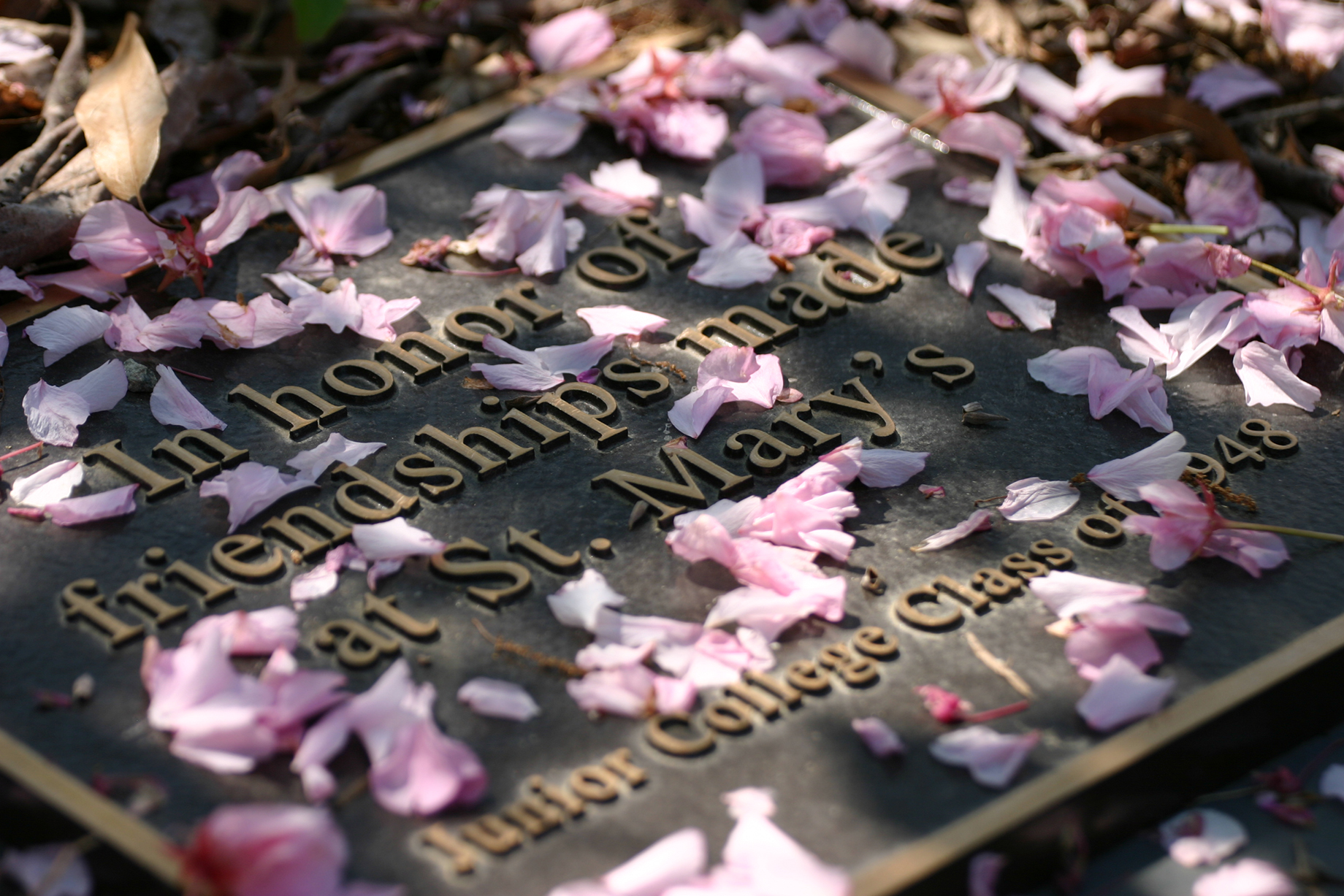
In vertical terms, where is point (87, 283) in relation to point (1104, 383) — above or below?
above

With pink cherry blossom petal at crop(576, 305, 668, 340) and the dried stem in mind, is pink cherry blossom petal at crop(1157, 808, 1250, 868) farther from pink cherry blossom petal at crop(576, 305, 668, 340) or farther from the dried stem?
pink cherry blossom petal at crop(576, 305, 668, 340)

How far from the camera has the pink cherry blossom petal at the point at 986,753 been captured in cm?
140

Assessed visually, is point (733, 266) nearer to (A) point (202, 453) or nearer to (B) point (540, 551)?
(B) point (540, 551)

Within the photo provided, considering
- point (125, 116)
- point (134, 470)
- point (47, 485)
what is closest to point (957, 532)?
point (134, 470)

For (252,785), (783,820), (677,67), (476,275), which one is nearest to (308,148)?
(476,275)

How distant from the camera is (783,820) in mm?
1354

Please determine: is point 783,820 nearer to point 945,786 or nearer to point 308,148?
point 945,786

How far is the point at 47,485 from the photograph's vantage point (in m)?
1.72

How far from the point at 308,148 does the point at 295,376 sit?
78 cm

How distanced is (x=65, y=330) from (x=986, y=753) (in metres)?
1.47

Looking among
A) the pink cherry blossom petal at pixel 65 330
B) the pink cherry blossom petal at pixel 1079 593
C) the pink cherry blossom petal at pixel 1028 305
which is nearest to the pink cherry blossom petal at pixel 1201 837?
the pink cherry blossom petal at pixel 1079 593

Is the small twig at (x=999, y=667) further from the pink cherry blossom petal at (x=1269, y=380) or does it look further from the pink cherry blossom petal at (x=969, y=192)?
the pink cherry blossom petal at (x=969, y=192)

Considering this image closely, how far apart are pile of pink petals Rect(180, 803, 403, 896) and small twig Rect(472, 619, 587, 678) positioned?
35 centimetres

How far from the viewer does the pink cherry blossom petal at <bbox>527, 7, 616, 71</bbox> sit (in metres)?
2.83
